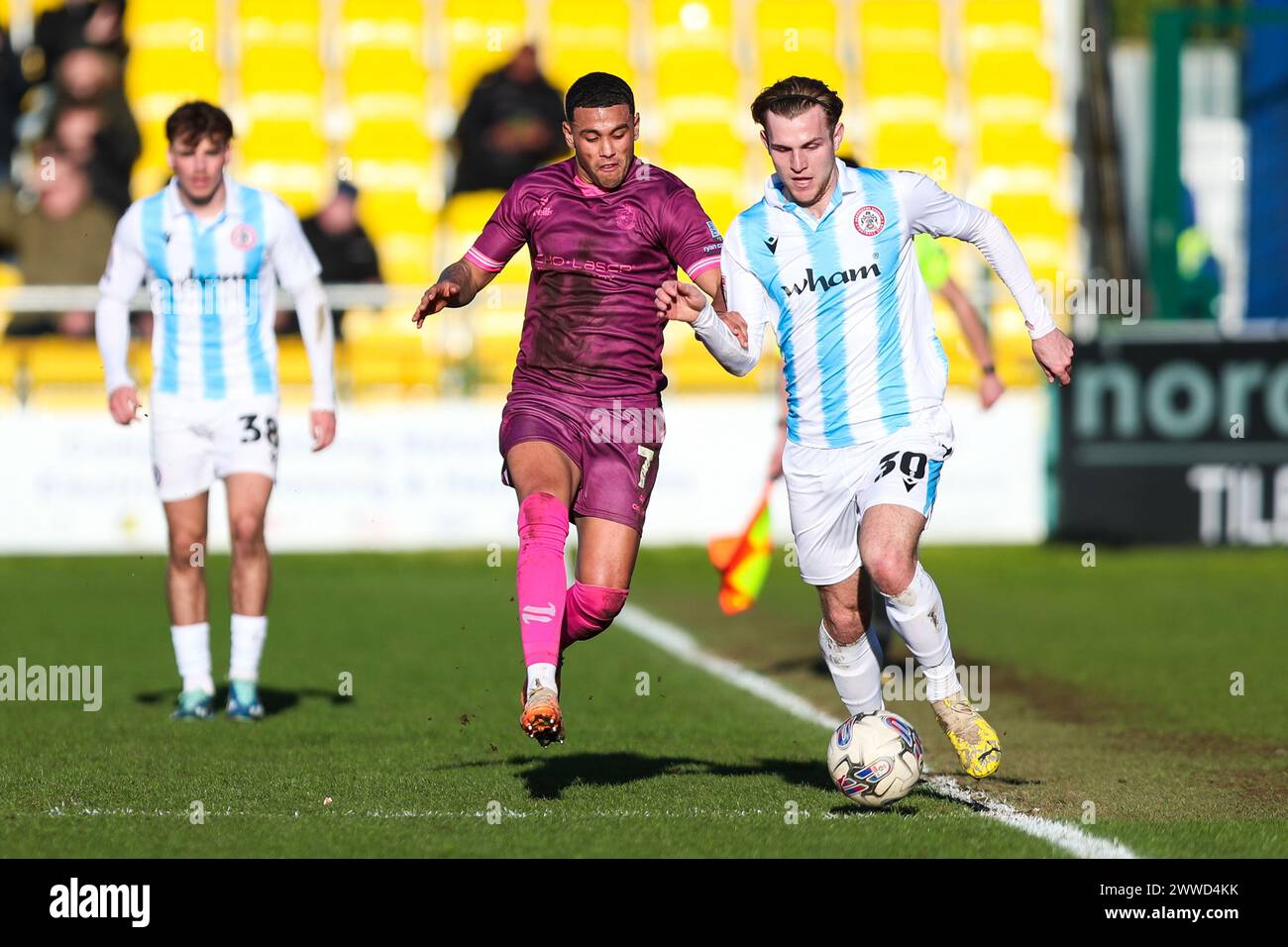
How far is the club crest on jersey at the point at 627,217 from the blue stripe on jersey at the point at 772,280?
0.34 metres

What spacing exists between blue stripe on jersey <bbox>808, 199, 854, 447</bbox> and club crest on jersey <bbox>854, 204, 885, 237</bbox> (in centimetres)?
6

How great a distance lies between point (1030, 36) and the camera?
21422 mm

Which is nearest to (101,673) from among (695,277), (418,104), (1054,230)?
(695,277)

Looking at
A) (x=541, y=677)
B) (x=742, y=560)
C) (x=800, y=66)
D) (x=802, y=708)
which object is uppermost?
(x=800, y=66)

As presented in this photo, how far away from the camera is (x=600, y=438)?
21.5ft

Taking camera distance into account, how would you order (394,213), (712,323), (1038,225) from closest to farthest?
(712,323), (394,213), (1038,225)

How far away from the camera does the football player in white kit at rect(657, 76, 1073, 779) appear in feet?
20.6

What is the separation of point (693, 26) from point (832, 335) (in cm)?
1567

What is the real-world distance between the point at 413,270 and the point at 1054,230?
645 centimetres

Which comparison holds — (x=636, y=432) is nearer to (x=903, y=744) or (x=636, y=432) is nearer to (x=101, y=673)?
(x=903, y=744)

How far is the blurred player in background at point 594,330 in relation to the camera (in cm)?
646

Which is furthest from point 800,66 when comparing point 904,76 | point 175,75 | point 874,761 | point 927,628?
point 874,761

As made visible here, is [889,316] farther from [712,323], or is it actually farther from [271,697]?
[271,697]
